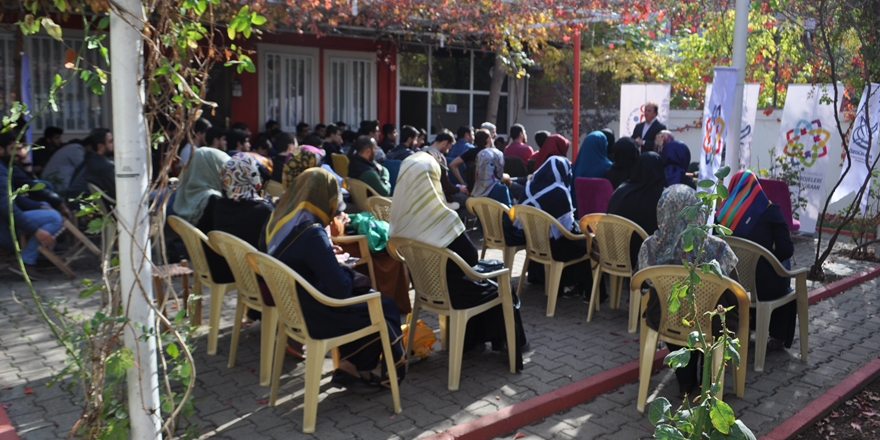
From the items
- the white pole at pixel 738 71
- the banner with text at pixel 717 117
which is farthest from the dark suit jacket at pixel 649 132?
the banner with text at pixel 717 117

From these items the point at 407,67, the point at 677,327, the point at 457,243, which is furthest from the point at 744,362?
the point at 407,67

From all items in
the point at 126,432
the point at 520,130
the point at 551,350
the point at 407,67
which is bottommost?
the point at 551,350

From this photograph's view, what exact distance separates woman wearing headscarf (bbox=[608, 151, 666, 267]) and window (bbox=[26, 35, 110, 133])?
8200 millimetres

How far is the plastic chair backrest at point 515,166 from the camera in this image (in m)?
10.3

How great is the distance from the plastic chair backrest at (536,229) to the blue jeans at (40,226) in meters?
4.30

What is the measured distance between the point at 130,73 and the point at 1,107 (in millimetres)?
9568

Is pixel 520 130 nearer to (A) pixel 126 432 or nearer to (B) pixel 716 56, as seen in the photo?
(B) pixel 716 56

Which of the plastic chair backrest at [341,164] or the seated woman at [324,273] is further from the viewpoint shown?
the plastic chair backrest at [341,164]

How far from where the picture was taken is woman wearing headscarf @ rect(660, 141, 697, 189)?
7.89 meters

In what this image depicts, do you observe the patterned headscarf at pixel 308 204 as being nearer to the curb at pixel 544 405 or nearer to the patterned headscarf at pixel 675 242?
the curb at pixel 544 405

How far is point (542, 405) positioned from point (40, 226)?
5092 mm

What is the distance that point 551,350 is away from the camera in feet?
17.1

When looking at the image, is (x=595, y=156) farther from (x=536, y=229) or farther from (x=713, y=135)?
(x=536, y=229)

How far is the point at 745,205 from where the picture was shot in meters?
5.31
